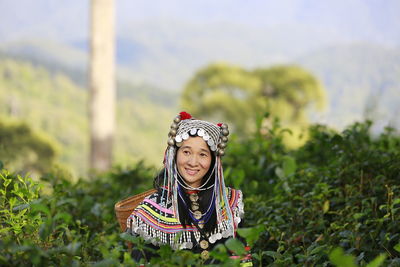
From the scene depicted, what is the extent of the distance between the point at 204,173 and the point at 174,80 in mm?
81857

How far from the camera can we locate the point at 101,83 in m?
9.36

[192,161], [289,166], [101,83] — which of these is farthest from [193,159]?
[101,83]

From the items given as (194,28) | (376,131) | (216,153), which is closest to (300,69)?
(376,131)

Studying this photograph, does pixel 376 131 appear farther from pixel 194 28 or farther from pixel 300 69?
pixel 194 28

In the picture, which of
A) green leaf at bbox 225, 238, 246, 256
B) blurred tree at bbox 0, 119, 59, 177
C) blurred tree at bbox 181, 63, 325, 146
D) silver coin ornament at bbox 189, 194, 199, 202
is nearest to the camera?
green leaf at bbox 225, 238, 246, 256

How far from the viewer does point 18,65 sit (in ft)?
150

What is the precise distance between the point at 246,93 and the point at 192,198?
27.0 metres

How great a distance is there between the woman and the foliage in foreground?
0.19m

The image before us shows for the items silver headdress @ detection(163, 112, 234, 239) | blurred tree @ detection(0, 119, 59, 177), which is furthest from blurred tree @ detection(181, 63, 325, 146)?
silver headdress @ detection(163, 112, 234, 239)

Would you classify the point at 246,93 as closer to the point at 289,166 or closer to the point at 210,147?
the point at 289,166

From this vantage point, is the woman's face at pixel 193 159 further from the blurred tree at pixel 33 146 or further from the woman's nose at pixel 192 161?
the blurred tree at pixel 33 146

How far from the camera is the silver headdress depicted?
2672 mm

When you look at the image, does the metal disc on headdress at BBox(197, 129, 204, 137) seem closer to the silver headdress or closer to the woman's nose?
the silver headdress

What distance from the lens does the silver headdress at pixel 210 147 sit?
267cm
